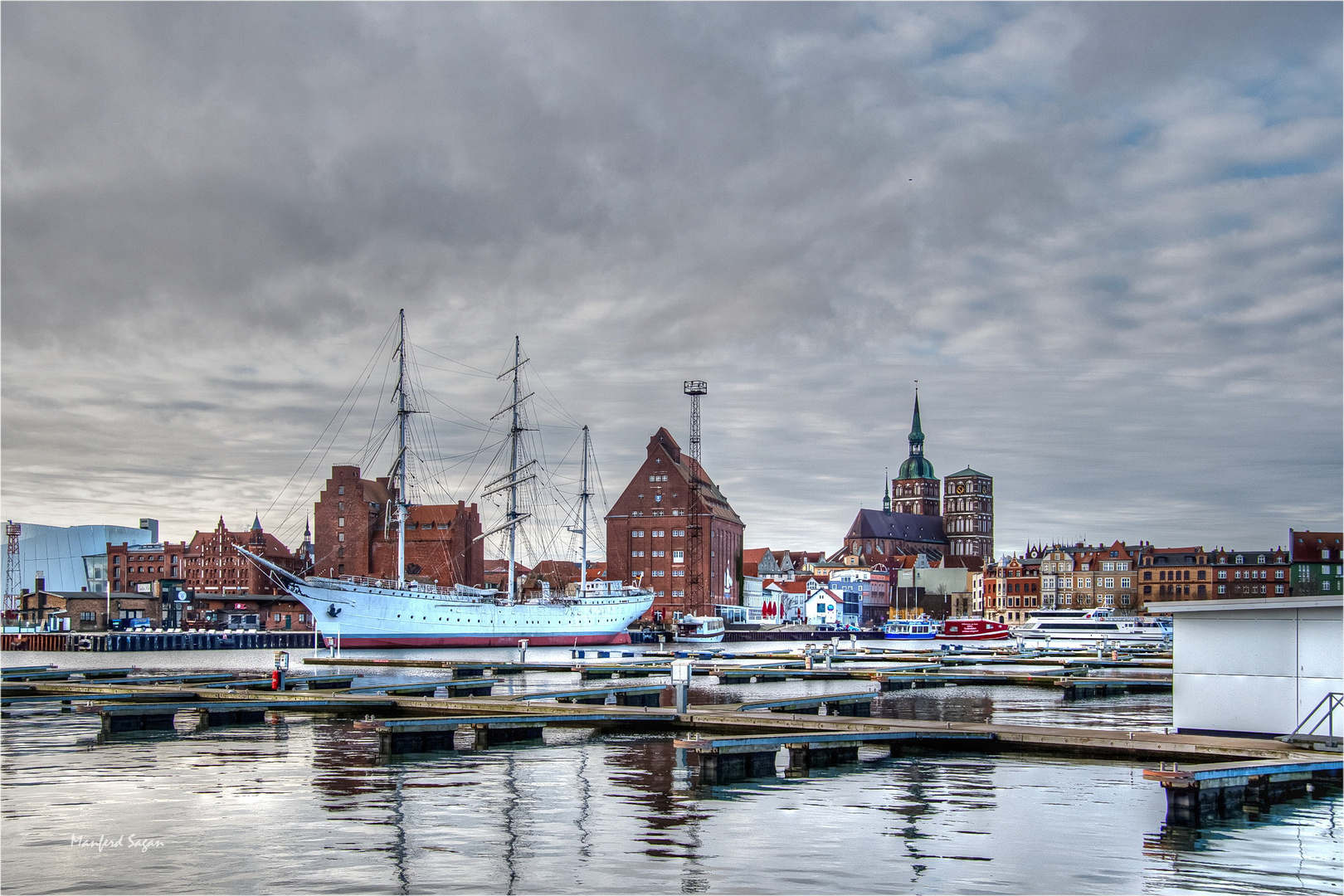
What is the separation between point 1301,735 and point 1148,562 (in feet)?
544

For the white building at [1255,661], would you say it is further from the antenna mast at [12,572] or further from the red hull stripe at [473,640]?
the antenna mast at [12,572]

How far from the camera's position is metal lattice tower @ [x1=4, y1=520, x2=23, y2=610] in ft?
540

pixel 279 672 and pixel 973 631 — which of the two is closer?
pixel 279 672

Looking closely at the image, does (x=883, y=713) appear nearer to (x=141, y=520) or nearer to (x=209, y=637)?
(x=209, y=637)

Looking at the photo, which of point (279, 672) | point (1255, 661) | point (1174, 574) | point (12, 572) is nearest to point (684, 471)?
point (1174, 574)

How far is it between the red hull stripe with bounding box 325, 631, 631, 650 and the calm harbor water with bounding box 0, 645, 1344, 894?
74642mm

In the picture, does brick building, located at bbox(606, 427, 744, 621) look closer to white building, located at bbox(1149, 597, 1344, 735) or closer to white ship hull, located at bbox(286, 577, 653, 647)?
white ship hull, located at bbox(286, 577, 653, 647)

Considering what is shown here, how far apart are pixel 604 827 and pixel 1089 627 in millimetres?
133135

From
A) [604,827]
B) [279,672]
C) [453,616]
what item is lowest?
[453,616]

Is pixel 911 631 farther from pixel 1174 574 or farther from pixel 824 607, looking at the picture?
pixel 1174 574

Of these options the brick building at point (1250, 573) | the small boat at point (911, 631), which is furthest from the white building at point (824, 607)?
the brick building at point (1250, 573)

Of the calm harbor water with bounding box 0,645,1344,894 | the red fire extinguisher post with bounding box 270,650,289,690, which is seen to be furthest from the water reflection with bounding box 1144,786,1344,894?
the red fire extinguisher post with bounding box 270,650,289,690

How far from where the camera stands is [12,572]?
170625 millimetres

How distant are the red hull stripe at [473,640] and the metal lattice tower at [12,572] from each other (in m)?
78.4
